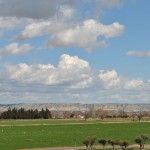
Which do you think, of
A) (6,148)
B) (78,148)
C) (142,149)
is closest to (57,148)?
(78,148)

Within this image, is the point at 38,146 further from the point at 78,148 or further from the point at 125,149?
the point at 125,149

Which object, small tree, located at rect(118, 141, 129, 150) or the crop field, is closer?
small tree, located at rect(118, 141, 129, 150)

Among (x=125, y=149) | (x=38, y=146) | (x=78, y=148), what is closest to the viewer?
(x=125, y=149)

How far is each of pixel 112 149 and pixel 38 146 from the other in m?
11.8

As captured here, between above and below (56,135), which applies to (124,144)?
below

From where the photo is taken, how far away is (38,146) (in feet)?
205

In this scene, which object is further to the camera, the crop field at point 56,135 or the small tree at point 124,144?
the crop field at point 56,135

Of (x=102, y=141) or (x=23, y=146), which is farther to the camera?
(x=23, y=146)

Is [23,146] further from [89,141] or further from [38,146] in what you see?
[89,141]

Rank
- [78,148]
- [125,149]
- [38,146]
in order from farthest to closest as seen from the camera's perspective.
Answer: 1. [38,146]
2. [78,148]
3. [125,149]

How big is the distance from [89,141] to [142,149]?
21.6 feet

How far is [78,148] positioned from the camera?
192ft

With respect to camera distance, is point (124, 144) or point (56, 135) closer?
point (124, 144)

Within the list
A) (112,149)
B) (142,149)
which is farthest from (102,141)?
(142,149)
